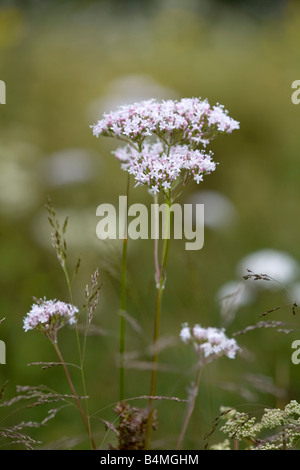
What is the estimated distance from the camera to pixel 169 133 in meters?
1.02

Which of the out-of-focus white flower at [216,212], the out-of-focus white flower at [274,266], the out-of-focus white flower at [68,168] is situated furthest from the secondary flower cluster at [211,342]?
the out-of-focus white flower at [68,168]

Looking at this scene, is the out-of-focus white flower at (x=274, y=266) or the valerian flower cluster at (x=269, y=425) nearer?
the valerian flower cluster at (x=269, y=425)

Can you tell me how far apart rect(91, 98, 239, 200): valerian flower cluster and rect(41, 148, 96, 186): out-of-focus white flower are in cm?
189

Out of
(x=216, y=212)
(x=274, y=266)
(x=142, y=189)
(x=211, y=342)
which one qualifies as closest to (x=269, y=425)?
(x=211, y=342)

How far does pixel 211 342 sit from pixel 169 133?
15.7 inches

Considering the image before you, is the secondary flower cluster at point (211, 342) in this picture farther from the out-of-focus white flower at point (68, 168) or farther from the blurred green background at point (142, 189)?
the out-of-focus white flower at point (68, 168)

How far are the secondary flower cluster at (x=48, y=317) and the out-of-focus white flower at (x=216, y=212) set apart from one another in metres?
1.95

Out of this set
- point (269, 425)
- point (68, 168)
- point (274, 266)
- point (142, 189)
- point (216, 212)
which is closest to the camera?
point (269, 425)

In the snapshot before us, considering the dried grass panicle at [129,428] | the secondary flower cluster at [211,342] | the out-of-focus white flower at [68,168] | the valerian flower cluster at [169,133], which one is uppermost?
the out-of-focus white flower at [68,168]

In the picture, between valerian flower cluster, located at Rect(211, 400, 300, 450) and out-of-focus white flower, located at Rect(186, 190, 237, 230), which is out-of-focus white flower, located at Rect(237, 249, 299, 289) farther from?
valerian flower cluster, located at Rect(211, 400, 300, 450)

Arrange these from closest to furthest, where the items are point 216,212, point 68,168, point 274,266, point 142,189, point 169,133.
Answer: point 169,133
point 274,266
point 216,212
point 68,168
point 142,189

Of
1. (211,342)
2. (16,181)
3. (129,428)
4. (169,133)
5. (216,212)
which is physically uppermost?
(16,181)

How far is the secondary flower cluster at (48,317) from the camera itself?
92 centimetres

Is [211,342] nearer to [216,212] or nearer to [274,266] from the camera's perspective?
[274,266]
